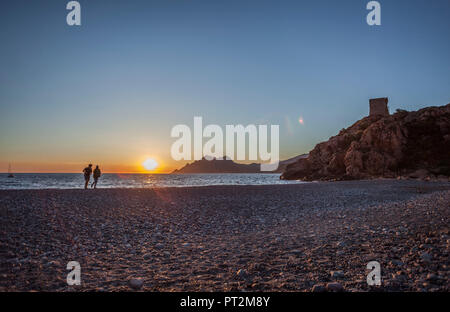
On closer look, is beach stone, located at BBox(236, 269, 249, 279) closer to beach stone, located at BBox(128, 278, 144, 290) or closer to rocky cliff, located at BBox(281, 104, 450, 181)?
beach stone, located at BBox(128, 278, 144, 290)

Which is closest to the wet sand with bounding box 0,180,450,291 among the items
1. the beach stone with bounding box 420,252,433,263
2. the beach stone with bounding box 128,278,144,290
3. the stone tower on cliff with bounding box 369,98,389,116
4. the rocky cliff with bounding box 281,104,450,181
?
the beach stone with bounding box 420,252,433,263

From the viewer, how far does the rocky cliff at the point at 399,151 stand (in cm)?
6244

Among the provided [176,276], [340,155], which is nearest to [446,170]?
[340,155]

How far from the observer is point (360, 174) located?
63.6 meters

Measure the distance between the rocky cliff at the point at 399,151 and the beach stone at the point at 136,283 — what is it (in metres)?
66.2

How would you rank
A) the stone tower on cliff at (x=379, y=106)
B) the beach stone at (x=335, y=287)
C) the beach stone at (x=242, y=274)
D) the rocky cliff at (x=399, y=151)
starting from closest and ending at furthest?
the beach stone at (x=335, y=287) → the beach stone at (x=242, y=274) → the rocky cliff at (x=399, y=151) → the stone tower on cliff at (x=379, y=106)

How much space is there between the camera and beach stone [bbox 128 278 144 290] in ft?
16.0

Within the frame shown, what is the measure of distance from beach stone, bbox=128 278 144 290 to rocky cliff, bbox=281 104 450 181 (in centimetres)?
6615

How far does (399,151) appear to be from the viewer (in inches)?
2660

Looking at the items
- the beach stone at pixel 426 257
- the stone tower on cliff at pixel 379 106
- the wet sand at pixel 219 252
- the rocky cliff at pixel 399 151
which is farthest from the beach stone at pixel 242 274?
the stone tower on cliff at pixel 379 106

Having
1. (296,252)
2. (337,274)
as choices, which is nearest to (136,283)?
(337,274)

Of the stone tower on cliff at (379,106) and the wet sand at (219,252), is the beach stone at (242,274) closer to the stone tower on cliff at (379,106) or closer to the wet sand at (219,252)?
the wet sand at (219,252)
